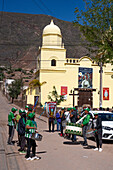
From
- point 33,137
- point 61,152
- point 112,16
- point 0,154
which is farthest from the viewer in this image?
point 112,16

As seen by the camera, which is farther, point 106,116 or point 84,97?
point 84,97

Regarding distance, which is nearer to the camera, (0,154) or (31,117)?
(31,117)

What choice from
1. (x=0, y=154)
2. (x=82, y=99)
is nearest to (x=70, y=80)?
(x=82, y=99)

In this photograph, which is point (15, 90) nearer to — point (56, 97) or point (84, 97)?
point (84, 97)

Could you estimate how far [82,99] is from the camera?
32.8 m

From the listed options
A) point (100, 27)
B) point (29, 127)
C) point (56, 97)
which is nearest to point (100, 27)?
point (100, 27)

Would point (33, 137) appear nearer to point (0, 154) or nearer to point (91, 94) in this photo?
point (0, 154)

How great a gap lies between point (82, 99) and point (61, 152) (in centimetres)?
2380

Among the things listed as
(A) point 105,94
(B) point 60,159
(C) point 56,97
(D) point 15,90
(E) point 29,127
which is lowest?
(B) point 60,159

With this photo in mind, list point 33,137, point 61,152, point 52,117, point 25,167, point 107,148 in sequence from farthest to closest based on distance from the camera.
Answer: point 52,117
point 107,148
point 61,152
point 33,137
point 25,167

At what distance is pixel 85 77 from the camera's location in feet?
108

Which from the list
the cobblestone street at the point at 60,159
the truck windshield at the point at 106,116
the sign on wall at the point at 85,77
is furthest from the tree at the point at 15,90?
the cobblestone street at the point at 60,159

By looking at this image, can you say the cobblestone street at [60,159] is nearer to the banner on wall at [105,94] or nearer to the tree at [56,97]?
the tree at [56,97]

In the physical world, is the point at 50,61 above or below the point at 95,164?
above
